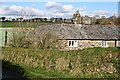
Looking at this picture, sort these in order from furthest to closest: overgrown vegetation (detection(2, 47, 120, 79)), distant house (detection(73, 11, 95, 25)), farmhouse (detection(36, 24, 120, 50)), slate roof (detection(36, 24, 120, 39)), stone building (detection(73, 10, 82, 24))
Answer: distant house (detection(73, 11, 95, 25)), stone building (detection(73, 10, 82, 24)), slate roof (detection(36, 24, 120, 39)), farmhouse (detection(36, 24, 120, 50)), overgrown vegetation (detection(2, 47, 120, 79))

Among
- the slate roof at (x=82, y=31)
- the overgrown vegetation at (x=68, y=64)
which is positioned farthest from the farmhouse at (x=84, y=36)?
the overgrown vegetation at (x=68, y=64)

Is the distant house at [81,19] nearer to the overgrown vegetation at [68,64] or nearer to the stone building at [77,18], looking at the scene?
the stone building at [77,18]

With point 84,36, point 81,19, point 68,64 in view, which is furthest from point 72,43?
point 68,64

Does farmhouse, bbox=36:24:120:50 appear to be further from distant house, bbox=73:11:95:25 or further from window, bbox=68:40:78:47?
distant house, bbox=73:11:95:25

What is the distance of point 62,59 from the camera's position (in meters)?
18.0

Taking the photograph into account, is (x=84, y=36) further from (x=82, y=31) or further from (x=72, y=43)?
(x=72, y=43)

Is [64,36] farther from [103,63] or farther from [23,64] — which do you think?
[103,63]

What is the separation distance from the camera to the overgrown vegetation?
15.8 metres

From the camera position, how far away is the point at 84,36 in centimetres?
4091

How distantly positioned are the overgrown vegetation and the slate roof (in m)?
18.8

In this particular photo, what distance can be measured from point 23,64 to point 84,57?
195 inches

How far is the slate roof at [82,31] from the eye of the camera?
4050cm

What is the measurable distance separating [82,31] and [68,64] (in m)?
25.4

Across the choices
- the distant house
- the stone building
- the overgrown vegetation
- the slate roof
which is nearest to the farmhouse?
the slate roof
